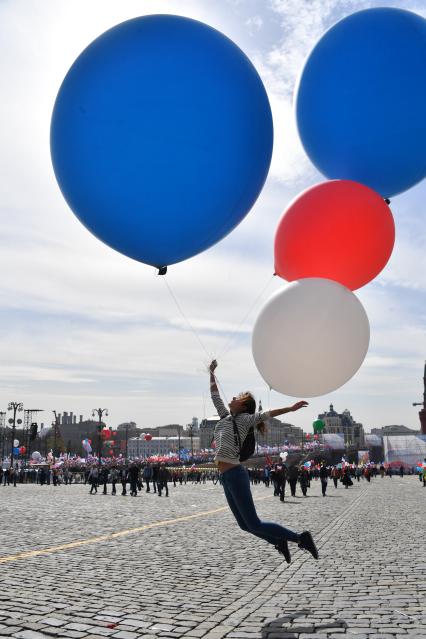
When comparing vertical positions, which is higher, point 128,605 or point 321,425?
point 321,425

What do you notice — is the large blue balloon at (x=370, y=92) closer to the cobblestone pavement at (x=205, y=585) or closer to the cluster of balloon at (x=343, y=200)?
the cluster of balloon at (x=343, y=200)

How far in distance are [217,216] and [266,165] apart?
79cm

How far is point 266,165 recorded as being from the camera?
6223mm

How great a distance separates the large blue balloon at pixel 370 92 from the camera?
6.55m

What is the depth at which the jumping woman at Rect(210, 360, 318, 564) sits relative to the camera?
507 cm

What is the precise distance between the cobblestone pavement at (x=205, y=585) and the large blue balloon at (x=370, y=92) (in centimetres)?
487

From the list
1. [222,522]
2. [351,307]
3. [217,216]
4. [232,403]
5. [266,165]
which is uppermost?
[266,165]

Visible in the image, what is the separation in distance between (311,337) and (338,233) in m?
1.38

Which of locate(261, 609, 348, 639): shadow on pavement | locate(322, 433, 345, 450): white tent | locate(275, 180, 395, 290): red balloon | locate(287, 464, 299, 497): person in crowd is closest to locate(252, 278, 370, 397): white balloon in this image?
locate(275, 180, 395, 290): red balloon

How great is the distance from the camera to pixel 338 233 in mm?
6758

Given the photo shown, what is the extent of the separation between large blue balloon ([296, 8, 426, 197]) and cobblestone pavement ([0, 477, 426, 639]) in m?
4.87

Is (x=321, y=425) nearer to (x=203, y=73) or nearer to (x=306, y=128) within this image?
(x=306, y=128)

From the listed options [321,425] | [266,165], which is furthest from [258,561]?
[321,425]

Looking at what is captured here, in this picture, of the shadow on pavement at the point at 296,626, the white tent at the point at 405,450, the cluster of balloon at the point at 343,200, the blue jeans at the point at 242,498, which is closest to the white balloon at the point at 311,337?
the cluster of balloon at the point at 343,200
